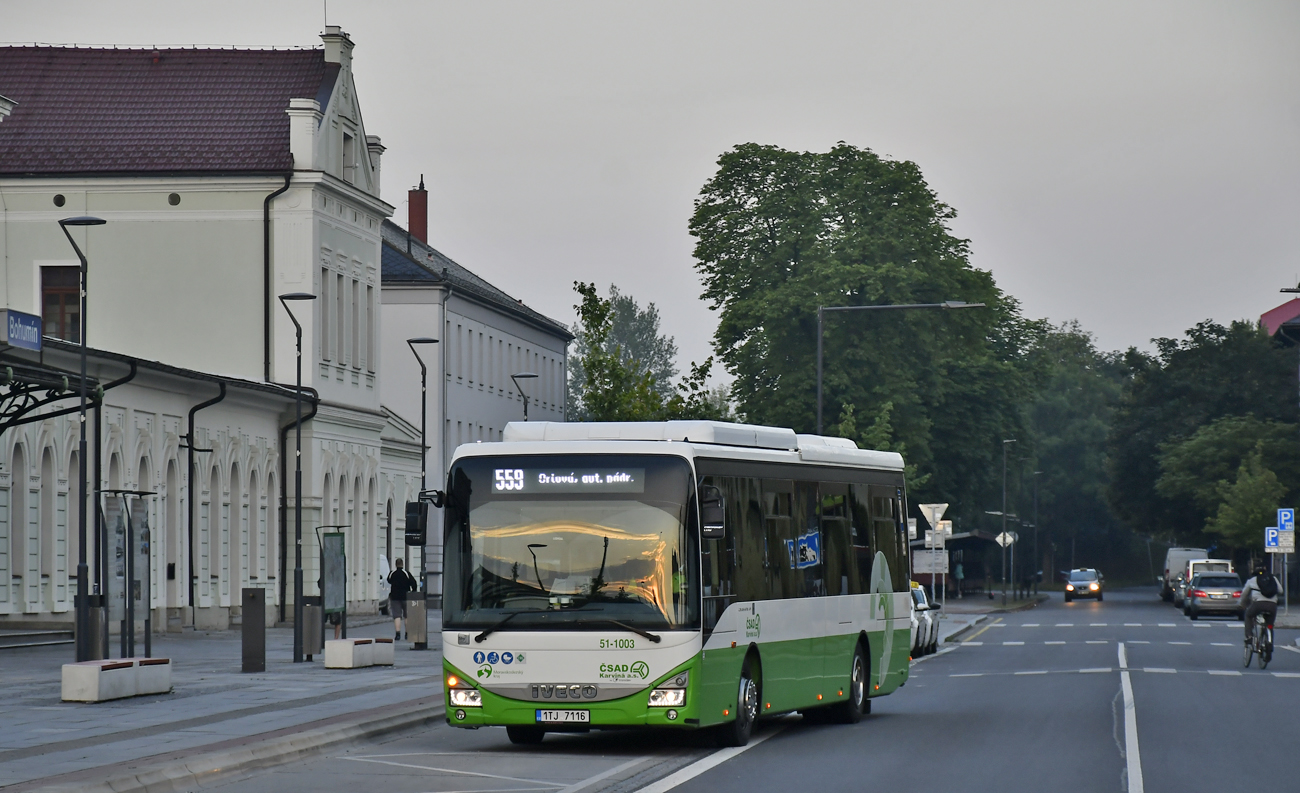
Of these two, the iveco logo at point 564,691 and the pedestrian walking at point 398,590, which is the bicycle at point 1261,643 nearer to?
the pedestrian walking at point 398,590

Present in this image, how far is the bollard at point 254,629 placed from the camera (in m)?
28.1

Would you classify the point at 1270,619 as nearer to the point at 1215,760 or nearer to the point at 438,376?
the point at 1215,760

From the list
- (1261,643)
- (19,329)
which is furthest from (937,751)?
(1261,643)

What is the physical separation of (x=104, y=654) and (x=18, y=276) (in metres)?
28.1

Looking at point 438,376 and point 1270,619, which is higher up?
point 438,376

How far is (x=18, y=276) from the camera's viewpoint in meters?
51.5

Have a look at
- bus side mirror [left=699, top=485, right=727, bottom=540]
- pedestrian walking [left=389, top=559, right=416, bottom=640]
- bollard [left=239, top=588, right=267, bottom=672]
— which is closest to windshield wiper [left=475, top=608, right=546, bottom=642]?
bus side mirror [left=699, top=485, right=727, bottom=540]

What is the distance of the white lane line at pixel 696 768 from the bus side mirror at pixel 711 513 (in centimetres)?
184

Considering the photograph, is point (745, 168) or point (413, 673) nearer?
point (413, 673)

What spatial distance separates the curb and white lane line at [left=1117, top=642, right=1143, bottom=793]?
6756 millimetres

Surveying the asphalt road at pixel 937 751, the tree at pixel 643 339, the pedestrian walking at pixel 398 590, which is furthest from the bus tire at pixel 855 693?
the tree at pixel 643 339

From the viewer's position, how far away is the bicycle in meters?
32.8

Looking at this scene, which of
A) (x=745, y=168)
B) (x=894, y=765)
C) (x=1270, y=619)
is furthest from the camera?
(x=745, y=168)

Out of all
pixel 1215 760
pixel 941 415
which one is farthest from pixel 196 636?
pixel 941 415
